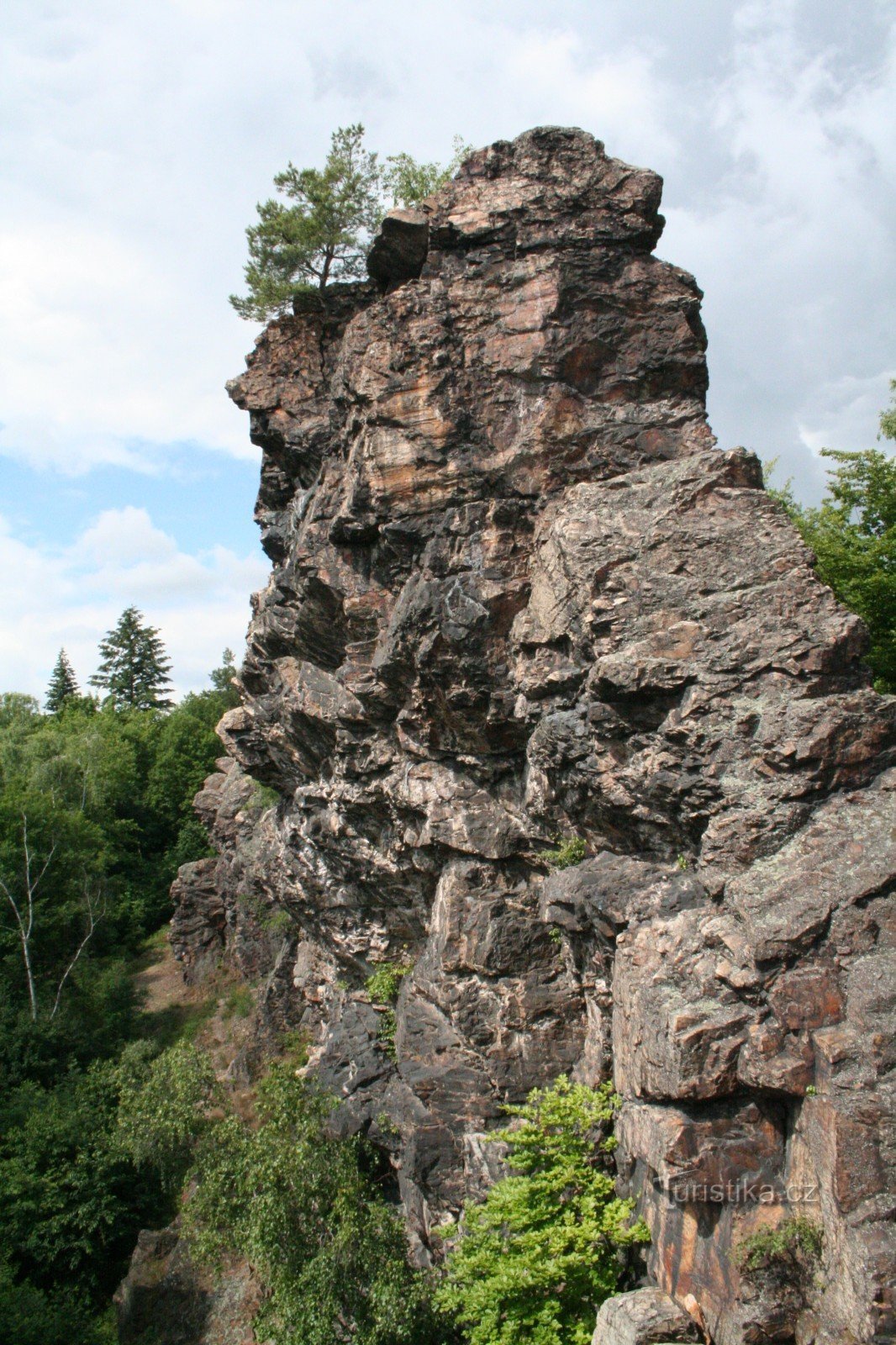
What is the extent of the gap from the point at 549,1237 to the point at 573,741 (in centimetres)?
586

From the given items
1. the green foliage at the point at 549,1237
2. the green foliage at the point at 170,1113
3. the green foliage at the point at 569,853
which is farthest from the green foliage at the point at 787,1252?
the green foliage at the point at 170,1113

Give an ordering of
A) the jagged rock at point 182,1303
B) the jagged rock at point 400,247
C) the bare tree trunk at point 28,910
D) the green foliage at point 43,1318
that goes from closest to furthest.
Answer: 1. the jagged rock at point 400,247
2. the green foliage at point 43,1318
3. the jagged rock at point 182,1303
4. the bare tree trunk at point 28,910

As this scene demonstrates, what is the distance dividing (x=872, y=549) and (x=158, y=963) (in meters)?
31.0

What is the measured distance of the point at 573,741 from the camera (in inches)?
465

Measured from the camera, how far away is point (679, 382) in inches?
539

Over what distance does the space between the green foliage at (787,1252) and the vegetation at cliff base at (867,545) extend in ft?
37.7

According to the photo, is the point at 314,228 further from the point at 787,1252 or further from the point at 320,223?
the point at 787,1252

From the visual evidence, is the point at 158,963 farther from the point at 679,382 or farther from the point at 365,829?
the point at 679,382

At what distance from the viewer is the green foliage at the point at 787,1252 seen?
7.59 m

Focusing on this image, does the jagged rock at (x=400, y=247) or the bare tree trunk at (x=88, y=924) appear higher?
the jagged rock at (x=400, y=247)

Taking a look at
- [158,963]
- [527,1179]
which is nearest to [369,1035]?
[527,1179]

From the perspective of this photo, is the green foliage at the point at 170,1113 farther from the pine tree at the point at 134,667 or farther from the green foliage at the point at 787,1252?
the pine tree at the point at 134,667

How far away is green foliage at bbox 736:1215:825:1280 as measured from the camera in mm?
7590

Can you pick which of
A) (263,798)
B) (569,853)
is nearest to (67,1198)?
(263,798)
